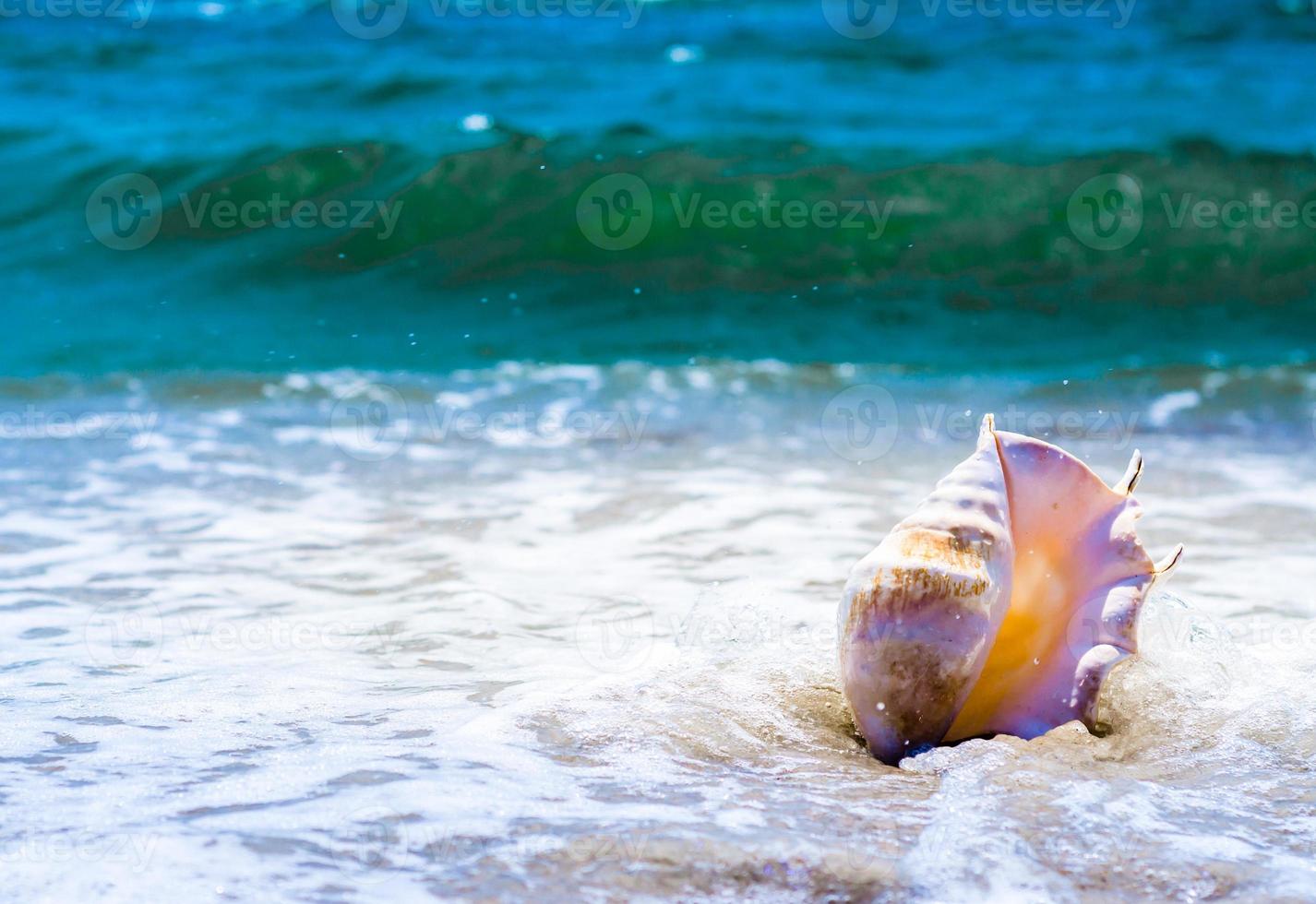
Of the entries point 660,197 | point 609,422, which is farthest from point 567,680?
point 660,197

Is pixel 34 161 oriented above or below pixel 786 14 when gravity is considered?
below

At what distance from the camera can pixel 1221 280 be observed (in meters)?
7.16

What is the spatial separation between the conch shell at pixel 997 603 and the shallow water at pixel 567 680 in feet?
0.26

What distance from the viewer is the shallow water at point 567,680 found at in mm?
1483

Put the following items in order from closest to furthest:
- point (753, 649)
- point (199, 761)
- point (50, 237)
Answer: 1. point (199, 761)
2. point (753, 649)
3. point (50, 237)

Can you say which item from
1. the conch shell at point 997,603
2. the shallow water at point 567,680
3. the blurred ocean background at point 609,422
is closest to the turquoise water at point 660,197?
the blurred ocean background at point 609,422

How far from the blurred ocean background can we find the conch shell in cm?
7

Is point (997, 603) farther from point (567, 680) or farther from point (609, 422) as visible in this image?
point (609, 422)

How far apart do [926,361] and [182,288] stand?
12.9 ft

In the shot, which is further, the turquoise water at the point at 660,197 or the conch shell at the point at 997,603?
the turquoise water at the point at 660,197

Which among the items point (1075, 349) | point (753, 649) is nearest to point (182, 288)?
point (1075, 349)

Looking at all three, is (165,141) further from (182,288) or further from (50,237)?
(182,288)

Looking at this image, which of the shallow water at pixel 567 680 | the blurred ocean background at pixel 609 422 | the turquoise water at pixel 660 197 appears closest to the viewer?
the shallow water at pixel 567 680

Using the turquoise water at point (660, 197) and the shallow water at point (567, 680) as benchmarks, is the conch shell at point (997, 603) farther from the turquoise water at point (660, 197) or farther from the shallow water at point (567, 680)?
the turquoise water at point (660, 197)
